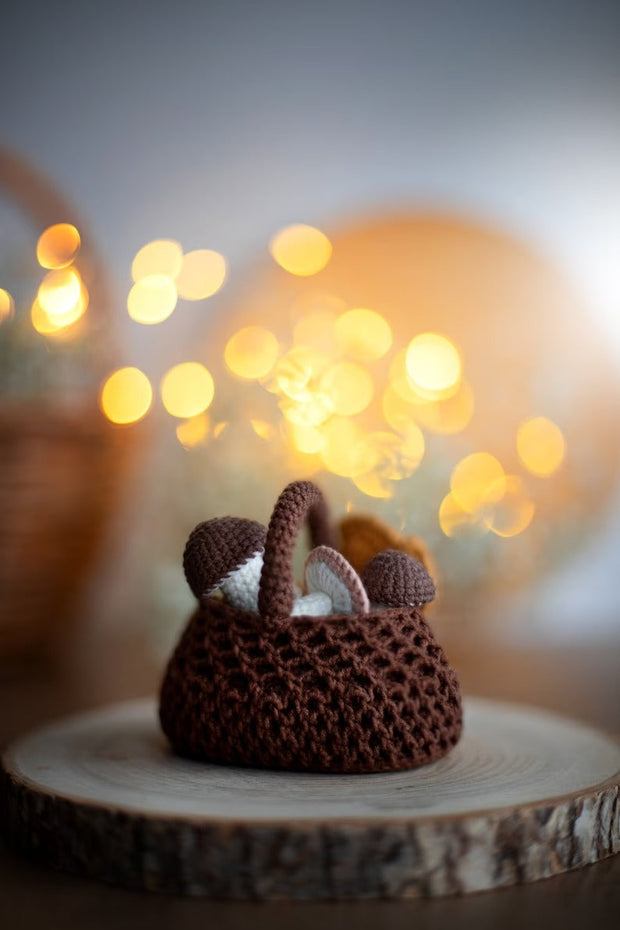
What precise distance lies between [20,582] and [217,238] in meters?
0.95

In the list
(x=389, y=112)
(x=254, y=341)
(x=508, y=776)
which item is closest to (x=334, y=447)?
(x=254, y=341)

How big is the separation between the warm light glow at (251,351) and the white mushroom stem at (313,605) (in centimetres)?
140

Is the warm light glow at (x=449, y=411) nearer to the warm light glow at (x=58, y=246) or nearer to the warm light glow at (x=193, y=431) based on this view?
the warm light glow at (x=193, y=431)

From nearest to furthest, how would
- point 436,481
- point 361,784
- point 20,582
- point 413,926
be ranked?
point 413,926, point 361,784, point 20,582, point 436,481

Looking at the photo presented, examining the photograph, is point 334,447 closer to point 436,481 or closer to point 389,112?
point 436,481

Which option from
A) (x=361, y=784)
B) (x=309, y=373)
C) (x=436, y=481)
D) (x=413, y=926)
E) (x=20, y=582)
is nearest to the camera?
(x=413, y=926)

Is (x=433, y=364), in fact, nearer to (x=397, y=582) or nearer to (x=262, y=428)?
(x=262, y=428)

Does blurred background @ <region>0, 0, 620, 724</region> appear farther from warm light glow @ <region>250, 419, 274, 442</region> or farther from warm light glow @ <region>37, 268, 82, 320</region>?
warm light glow @ <region>37, 268, 82, 320</region>

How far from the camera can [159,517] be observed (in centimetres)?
204

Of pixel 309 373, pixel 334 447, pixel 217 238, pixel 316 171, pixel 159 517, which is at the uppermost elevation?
pixel 316 171

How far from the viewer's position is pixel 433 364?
2.23 metres

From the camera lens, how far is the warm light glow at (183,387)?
2260 mm

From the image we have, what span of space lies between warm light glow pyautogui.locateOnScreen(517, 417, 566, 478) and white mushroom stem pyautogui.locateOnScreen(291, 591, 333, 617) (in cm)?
144

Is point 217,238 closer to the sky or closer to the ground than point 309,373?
closer to the sky
